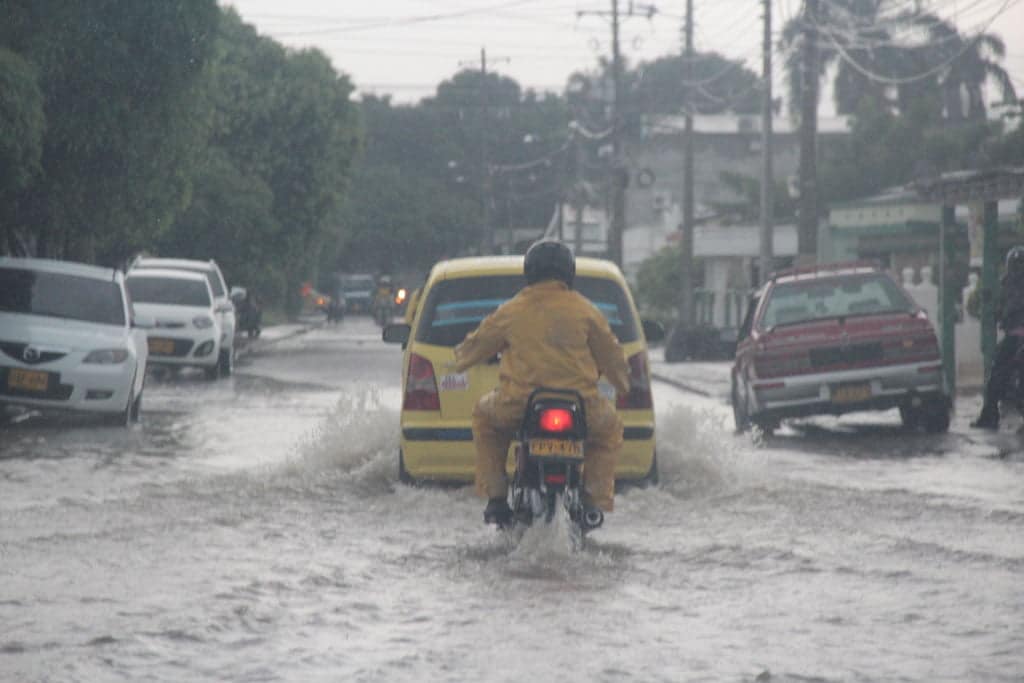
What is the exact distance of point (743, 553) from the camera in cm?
1012

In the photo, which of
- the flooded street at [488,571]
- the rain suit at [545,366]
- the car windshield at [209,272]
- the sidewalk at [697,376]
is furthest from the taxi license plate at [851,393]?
the car windshield at [209,272]

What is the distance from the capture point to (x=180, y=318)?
1158 inches

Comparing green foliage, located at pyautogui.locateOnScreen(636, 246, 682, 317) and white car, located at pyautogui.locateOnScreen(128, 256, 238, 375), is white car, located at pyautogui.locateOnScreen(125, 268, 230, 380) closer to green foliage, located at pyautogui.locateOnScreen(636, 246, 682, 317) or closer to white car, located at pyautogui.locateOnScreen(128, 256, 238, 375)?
white car, located at pyautogui.locateOnScreen(128, 256, 238, 375)

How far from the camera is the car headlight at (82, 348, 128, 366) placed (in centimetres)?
1891

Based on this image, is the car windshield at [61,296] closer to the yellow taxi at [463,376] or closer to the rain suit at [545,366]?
the yellow taxi at [463,376]

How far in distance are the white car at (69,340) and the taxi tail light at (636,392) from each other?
321 inches

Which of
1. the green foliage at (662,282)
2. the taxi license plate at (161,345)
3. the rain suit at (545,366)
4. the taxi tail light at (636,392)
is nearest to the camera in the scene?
the rain suit at (545,366)

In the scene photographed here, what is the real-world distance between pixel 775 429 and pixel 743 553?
10.3 metres

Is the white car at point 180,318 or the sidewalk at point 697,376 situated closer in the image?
the sidewalk at point 697,376

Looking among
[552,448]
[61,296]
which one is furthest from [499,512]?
[61,296]

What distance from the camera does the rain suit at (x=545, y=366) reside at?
9531 mm

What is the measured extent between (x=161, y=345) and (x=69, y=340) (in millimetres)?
10434

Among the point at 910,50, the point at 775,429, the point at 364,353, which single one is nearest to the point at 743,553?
the point at 775,429

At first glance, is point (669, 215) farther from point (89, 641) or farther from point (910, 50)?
point (89, 641)
